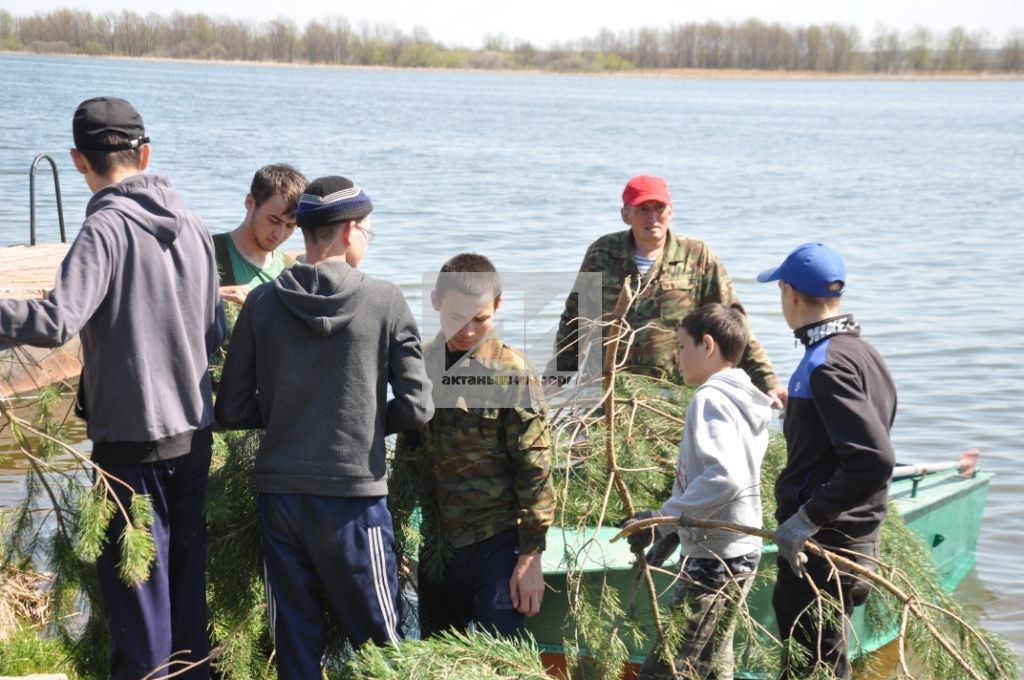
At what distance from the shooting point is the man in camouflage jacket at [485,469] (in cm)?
361

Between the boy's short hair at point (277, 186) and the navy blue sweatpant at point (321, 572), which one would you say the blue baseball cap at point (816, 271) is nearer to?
the navy blue sweatpant at point (321, 572)

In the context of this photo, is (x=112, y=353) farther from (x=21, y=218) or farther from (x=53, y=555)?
(x=21, y=218)

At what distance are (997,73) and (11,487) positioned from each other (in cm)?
12162

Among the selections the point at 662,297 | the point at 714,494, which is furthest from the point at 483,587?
the point at 662,297

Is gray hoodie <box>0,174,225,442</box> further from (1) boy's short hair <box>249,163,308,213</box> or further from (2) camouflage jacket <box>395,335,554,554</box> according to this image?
(1) boy's short hair <box>249,163,308,213</box>

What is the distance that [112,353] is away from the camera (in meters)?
3.21

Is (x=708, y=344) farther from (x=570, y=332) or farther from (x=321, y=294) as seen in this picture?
(x=570, y=332)

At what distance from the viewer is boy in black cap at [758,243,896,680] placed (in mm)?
3283

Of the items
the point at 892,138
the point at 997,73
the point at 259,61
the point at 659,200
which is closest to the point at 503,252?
the point at 659,200

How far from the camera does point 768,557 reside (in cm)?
466

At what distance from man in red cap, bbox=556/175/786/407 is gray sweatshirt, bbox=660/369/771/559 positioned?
4.49 feet

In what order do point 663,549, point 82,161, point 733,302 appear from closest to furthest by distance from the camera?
point 82,161, point 663,549, point 733,302

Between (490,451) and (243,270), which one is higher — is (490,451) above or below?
below

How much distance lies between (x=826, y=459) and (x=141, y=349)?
1985 millimetres
